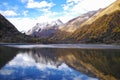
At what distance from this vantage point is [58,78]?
34.0 metres

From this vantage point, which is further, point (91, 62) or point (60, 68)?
point (91, 62)

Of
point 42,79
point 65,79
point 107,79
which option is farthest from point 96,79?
point 42,79

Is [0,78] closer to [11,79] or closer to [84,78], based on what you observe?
[11,79]

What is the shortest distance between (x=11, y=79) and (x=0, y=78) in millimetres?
1702

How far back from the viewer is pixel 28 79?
32469 millimetres

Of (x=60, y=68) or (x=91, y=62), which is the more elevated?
(x=60, y=68)

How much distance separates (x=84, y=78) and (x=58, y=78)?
3634 millimetres

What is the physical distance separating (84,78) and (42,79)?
5.94 m

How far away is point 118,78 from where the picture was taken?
3300 centimetres

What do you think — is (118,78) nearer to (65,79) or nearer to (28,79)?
(65,79)

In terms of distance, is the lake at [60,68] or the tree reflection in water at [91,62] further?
the tree reflection in water at [91,62]

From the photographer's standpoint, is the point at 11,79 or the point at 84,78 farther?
the point at 84,78

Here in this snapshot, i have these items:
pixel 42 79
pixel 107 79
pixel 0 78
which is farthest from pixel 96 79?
pixel 0 78

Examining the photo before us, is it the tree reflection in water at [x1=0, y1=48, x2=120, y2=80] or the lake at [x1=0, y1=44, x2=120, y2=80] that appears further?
the tree reflection in water at [x1=0, y1=48, x2=120, y2=80]
